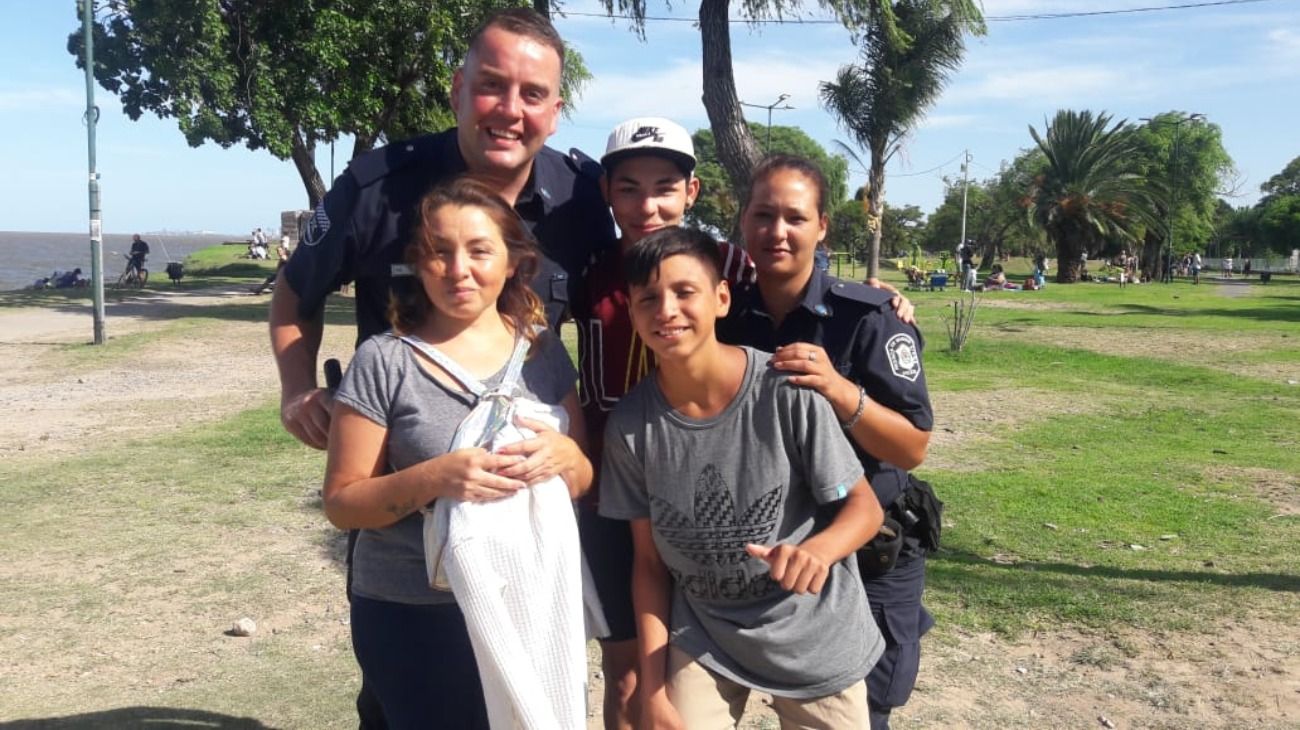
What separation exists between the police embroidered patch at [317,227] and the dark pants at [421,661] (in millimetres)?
929

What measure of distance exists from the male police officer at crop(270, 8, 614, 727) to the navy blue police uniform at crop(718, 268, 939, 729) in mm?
546

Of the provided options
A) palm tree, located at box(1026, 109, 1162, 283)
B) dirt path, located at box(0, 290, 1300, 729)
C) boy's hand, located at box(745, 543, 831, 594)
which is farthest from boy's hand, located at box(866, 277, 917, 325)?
palm tree, located at box(1026, 109, 1162, 283)

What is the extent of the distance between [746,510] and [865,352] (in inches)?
20.5

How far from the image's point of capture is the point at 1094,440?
9.80m

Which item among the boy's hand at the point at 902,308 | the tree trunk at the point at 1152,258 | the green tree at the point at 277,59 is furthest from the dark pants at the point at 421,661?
the tree trunk at the point at 1152,258

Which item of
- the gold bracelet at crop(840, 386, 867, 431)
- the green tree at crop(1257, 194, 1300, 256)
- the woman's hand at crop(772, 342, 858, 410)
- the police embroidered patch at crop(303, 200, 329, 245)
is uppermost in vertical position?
the green tree at crop(1257, 194, 1300, 256)

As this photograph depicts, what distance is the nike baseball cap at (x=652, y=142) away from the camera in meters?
2.81

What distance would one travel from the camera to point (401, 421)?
2236 mm

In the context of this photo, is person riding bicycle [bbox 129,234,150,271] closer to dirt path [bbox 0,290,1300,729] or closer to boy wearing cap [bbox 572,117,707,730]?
dirt path [bbox 0,290,1300,729]

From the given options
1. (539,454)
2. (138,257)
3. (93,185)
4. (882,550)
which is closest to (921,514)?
(882,550)

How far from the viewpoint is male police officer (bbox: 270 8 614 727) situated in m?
2.60

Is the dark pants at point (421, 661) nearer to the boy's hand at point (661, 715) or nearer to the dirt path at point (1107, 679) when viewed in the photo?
the boy's hand at point (661, 715)

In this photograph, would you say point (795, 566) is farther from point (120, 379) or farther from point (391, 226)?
point (120, 379)

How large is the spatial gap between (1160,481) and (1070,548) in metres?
2.20
